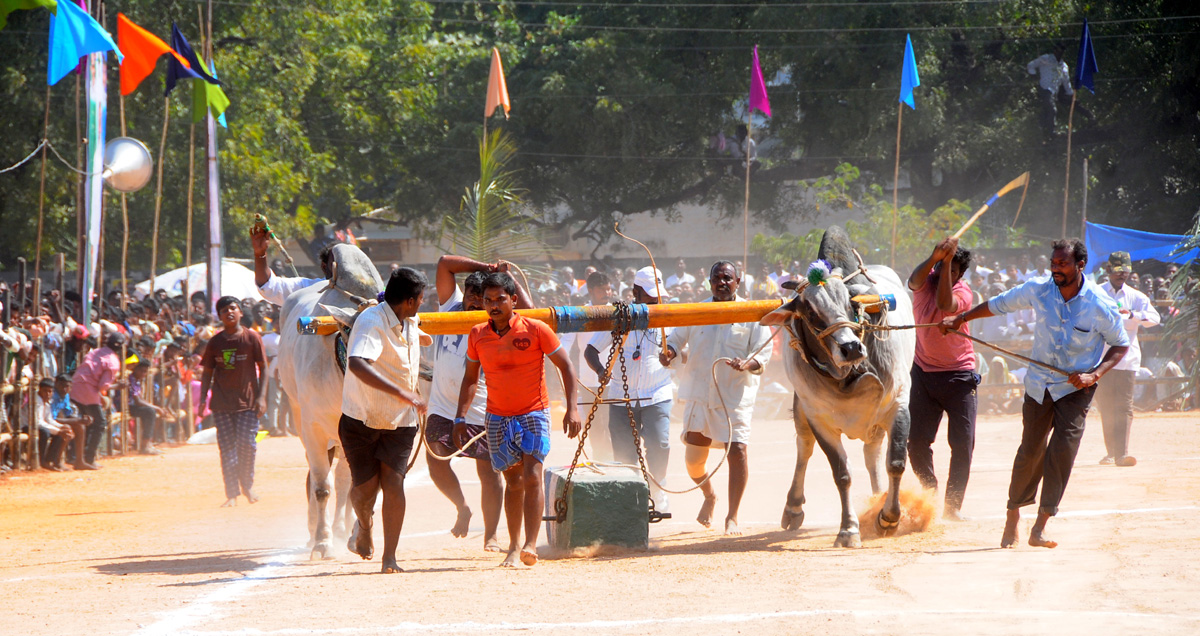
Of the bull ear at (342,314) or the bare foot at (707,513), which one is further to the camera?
the bare foot at (707,513)

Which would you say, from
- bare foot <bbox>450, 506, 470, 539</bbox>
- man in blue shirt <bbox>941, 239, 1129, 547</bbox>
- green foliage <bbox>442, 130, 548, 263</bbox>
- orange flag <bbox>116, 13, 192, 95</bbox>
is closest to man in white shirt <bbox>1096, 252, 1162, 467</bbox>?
man in blue shirt <bbox>941, 239, 1129, 547</bbox>

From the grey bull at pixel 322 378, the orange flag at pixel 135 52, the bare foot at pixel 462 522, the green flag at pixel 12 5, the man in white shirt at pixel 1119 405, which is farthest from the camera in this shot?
the orange flag at pixel 135 52

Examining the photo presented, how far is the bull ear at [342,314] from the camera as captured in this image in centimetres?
764

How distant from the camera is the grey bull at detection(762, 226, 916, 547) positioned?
7934 mm

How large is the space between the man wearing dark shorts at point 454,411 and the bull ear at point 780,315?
5.06 ft

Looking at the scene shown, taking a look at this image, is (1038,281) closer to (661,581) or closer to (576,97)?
(661,581)

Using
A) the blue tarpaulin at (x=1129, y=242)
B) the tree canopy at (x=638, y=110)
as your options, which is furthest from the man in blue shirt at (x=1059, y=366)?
the tree canopy at (x=638, y=110)

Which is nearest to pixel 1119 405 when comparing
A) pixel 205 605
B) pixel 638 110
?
pixel 205 605

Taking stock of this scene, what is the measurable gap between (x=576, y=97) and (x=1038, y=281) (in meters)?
26.4

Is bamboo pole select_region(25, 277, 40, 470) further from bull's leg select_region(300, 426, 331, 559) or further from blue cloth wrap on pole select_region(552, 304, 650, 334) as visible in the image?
blue cloth wrap on pole select_region(552, 304, 650, 334)

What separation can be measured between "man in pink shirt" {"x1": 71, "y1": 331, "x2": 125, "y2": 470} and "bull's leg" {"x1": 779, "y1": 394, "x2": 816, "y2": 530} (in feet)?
29.4

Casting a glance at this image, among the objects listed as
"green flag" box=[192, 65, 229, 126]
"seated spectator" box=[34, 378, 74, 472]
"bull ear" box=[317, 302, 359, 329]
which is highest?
"green flag" box=[192, 65, 229, 126]

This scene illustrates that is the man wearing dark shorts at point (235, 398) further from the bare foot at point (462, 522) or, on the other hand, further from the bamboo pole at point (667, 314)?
the bamboo pole at point (667, 314)

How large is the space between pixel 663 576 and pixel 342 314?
101 inches
